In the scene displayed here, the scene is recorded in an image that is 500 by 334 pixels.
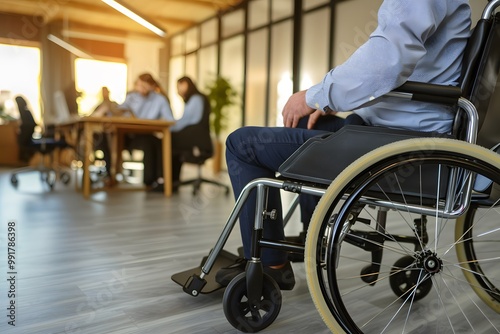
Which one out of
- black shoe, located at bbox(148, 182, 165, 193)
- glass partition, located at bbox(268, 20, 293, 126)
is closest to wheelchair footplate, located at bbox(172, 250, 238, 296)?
black shoe, located at bbox(148, 182, 165, 193)

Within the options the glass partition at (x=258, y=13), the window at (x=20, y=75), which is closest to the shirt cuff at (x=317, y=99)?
the glass partition at (x=258, y=13)

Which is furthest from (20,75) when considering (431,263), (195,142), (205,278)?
(431,263)

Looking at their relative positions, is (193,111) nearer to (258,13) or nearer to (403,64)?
(403,64)

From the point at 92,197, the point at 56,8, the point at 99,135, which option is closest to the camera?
the point at 92,197

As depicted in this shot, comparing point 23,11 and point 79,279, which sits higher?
point 23,11

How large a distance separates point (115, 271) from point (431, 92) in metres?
1.25

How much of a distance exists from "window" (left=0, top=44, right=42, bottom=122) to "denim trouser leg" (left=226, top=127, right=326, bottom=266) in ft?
22.5

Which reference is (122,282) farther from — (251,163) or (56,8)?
(56,8)

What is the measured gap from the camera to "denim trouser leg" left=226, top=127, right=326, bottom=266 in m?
1.02

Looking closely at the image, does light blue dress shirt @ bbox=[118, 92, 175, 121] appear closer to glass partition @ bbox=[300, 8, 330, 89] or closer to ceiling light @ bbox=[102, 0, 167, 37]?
ceiling light @ bbox=[102, 0, 167, 37]

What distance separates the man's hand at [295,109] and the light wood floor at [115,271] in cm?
→ 55

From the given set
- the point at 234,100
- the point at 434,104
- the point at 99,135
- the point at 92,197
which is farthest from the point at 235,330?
the point at 234,100

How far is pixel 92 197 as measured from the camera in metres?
3.54

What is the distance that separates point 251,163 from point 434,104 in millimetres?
457
